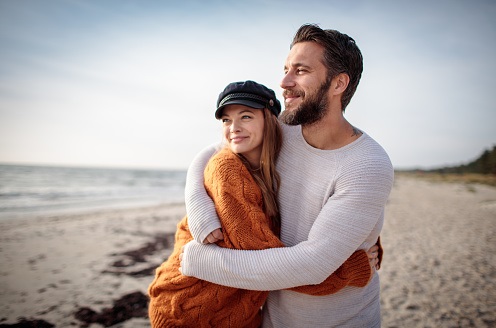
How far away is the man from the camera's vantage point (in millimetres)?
1409

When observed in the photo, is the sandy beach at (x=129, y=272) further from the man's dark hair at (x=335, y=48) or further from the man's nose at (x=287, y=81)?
the man's dark hair at (x=335, y=48)

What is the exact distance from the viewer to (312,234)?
57.0 inches

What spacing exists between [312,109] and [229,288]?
1.33 metres

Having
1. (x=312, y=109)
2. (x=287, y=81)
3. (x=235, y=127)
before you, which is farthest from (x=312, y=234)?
(x=287, y=81)

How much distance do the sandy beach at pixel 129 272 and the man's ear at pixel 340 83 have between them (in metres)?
3.92

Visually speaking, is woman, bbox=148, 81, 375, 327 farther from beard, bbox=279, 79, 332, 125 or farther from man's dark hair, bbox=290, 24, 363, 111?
man's dark hair, bbox=290, 24, 363, 111

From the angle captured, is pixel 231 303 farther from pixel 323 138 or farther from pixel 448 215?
pixel 448 215

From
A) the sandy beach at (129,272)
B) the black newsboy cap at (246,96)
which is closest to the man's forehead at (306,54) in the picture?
the black newsboy cap at (246,96)

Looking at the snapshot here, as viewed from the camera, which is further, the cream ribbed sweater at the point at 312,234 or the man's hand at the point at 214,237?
the man's hand at the point at 214,237

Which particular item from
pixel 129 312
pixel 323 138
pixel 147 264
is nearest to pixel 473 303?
pixel 323 138

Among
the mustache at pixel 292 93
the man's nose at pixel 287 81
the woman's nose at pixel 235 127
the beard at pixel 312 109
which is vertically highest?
the man's nose at pixel 287 81

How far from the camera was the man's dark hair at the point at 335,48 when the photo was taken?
1.86 metres

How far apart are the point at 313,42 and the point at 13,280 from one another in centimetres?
644

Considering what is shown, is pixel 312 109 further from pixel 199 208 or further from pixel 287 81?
pixel 199 208
